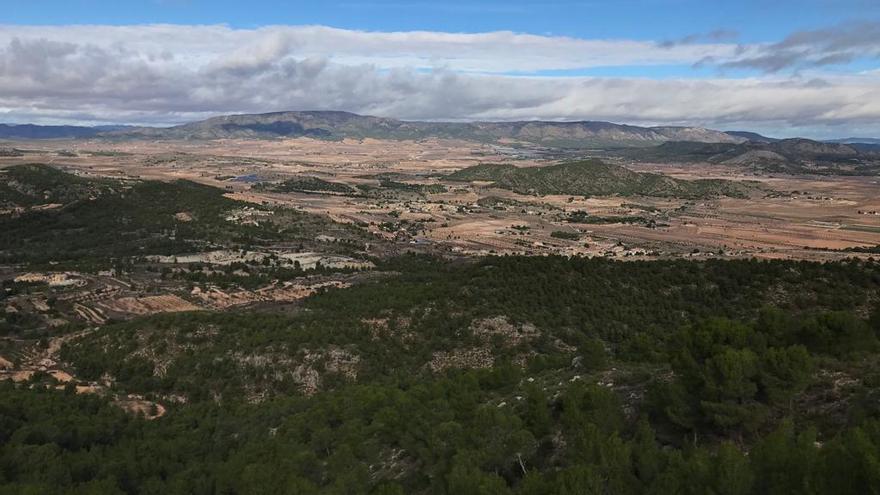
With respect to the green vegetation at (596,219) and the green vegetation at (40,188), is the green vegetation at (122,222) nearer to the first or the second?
the green vegetation at (40,188)

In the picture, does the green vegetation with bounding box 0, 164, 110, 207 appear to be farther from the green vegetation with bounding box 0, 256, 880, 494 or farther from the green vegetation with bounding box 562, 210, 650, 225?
the green vegetation with bounding box 562, 210, 650, 225

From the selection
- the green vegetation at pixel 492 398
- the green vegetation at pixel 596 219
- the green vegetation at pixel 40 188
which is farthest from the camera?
the green vegetation at pixel 596 219

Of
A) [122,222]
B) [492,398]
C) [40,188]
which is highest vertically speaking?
[40,188]

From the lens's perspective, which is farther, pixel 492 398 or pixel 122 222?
pixel 122 222

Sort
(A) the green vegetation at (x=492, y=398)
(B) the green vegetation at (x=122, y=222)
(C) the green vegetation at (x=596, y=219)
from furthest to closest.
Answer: (C) the green vegetation at (x=596, y=219)
(B) the green vegetation at (x=122, y=222)
(A) the green vegetation at (x=492, y=398)

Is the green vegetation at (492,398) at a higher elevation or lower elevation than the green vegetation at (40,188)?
lower

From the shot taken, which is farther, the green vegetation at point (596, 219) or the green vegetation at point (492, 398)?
the green vegetation at point (596, 219)

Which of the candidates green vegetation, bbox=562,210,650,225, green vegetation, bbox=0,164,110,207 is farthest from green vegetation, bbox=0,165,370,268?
green vegetation, bbox=562,210,650,225

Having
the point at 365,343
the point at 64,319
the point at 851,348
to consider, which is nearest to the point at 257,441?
the point at 365,343

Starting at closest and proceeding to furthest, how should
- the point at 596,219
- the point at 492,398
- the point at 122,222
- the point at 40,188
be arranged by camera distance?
the point at 492,398, the point at 122,222, the point at 40,188, the point at 596,219

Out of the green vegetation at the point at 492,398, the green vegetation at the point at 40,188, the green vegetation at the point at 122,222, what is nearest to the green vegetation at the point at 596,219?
the green vegetation at the point at 122,222

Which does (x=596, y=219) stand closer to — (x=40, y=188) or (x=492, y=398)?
(x=492, y=398)

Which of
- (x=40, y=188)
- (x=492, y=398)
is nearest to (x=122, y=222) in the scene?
(x=40, y=188)
